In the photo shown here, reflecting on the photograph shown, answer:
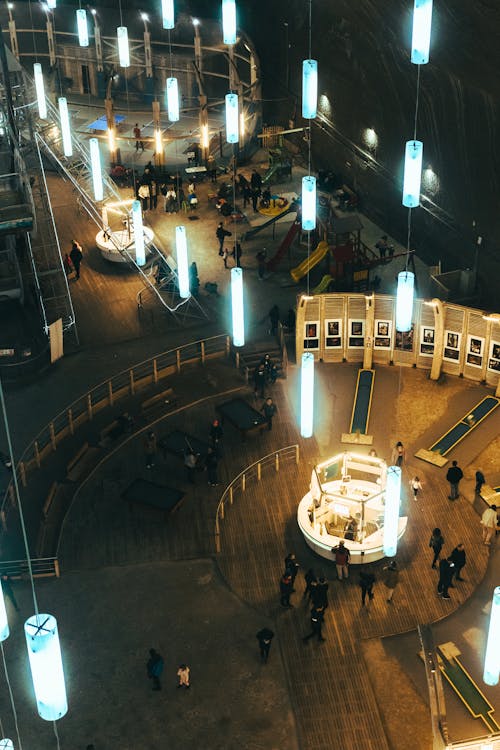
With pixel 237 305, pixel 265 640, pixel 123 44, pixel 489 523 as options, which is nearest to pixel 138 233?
pixel 237 305

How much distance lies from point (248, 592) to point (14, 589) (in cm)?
550

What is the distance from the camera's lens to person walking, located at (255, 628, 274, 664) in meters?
25.8

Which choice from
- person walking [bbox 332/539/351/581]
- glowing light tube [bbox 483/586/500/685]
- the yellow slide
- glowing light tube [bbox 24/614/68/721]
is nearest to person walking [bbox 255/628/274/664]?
person walking [bbox 332/539/351/581]

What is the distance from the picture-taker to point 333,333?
35438 millimetres

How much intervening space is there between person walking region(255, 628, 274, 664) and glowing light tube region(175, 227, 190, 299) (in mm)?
12786

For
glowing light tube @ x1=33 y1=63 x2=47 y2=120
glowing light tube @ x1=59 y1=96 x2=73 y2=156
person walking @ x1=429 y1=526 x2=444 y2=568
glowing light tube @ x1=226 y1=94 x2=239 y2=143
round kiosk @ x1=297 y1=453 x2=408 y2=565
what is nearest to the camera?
person walking @ x1=429 y1=526 x2=444 y2=568

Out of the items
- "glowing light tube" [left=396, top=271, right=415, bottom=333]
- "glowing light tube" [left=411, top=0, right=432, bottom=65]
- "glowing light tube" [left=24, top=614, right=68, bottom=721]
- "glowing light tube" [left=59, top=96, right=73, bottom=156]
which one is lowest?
"glowing light tube" [left=24, top=614, right=68, bottom=721]

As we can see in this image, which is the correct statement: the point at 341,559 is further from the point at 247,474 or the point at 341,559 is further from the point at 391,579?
the point at 247,474

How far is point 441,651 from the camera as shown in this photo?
26.3m

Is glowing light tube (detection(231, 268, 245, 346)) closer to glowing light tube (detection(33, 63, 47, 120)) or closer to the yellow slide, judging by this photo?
the yellow slide

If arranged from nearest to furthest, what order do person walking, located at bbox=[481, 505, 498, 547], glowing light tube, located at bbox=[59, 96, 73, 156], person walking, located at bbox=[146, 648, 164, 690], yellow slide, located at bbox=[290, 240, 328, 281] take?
person walking, located at bbox=[146, 648, 164, 690], person walking, located at bbox=[481, 505, 498, 547], yellow slide, located at bbox=[290, 240, 328, 281], glowing light tube, located at bbox=[59, 96, 73, 156]

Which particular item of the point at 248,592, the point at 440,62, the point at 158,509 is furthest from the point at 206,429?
the point at 440,62

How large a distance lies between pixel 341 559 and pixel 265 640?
3.07 metres

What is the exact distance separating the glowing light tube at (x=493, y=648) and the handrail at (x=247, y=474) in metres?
8.07
